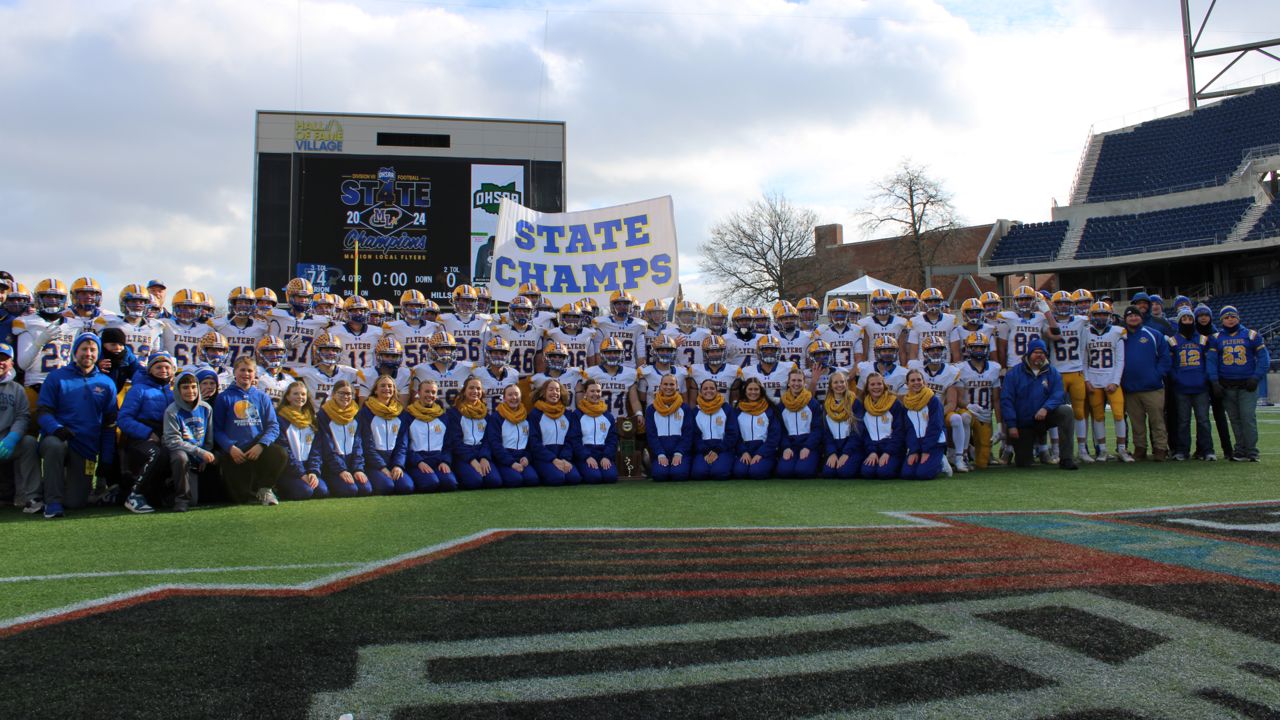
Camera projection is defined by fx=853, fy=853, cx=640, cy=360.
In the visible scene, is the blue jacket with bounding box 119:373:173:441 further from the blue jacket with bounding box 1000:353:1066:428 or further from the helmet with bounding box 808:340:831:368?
the blue jacket with bounding box 1000:353:1066:428

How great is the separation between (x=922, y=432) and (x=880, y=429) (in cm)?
41

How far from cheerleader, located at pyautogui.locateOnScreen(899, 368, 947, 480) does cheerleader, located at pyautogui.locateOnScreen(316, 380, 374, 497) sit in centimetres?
526

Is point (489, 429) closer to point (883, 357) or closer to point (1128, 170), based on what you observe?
point (883, 357)

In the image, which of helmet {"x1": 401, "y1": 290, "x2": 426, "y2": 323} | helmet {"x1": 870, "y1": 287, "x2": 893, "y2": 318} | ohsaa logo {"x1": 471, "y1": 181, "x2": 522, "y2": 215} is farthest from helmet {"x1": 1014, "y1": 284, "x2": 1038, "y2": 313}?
ohsaa logo {"x1": 471, "y1": 181, "x2": 522, "y2": 215}

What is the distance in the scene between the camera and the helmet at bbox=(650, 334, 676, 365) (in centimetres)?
950

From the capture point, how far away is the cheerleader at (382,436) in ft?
26.1

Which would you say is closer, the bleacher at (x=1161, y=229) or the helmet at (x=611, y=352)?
the helmet at (x=611, y=352)

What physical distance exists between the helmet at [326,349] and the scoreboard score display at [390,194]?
12395mm

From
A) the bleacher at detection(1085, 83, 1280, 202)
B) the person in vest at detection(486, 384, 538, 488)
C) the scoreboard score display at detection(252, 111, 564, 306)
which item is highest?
the bleacher at detection(1085, 83, 1280, 202)

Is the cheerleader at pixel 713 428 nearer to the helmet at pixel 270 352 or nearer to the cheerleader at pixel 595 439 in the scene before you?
the cheerleader at pixel 595 439

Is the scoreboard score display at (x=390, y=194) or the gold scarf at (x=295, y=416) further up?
the scoreboard score display at (x=390, y=194)

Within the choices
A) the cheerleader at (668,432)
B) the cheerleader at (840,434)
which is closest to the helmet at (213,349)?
the cheerleader at (668,432)

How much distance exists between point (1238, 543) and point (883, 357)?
4.61 metres

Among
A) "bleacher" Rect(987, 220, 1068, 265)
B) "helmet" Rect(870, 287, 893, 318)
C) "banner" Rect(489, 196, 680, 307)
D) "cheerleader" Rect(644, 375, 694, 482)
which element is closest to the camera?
"cheerleader" Rect(644, 375, 694, 482)
